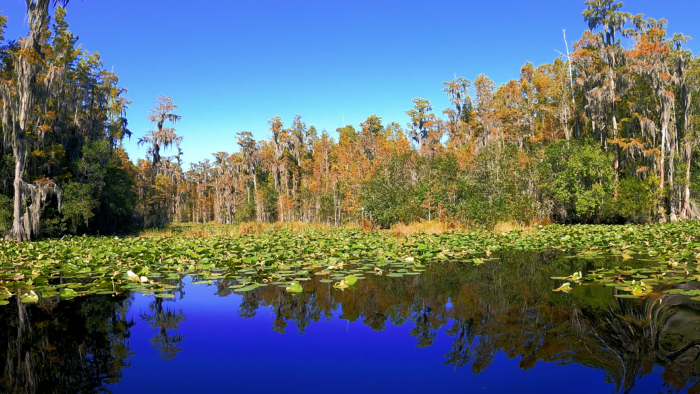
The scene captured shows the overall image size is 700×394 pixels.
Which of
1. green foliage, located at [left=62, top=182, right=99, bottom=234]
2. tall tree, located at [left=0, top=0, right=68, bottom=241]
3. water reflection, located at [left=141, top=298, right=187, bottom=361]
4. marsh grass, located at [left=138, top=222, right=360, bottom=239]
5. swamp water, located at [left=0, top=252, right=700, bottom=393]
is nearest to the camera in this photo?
swamp water, located at [left=0, top=252, right=700, bottom=393]

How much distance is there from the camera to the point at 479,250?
1226 cm

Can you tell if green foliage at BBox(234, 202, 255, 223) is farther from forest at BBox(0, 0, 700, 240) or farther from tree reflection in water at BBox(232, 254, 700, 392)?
tree reflection in water at BBox(232, 254, 700, 392)

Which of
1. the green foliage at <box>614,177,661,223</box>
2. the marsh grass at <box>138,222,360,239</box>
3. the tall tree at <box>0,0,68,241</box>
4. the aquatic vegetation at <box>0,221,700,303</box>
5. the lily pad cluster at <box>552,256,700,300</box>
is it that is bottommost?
the lily pad cluster at <box>552,256,700,300</box>

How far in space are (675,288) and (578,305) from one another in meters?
2.02

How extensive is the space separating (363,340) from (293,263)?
5523 millimetres

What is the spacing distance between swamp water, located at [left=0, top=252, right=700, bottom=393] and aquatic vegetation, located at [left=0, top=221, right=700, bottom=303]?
1.23 ft

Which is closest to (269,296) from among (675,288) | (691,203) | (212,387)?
(212,387)

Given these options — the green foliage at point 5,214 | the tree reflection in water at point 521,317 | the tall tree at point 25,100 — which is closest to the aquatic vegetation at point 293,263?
the tree reflection in water at point 521,317

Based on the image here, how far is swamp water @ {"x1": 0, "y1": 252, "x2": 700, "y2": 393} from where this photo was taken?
11.4ft

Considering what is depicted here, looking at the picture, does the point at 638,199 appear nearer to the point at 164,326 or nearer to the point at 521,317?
the point at 521,317

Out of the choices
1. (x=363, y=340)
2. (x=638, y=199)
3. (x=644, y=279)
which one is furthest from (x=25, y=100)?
(x=638, y=199)

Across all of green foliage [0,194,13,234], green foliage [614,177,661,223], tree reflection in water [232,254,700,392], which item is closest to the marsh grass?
green foliage [0,194,13,234]

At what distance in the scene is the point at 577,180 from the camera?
24.0 meters

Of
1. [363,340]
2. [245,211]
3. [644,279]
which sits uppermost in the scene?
[245,211]
